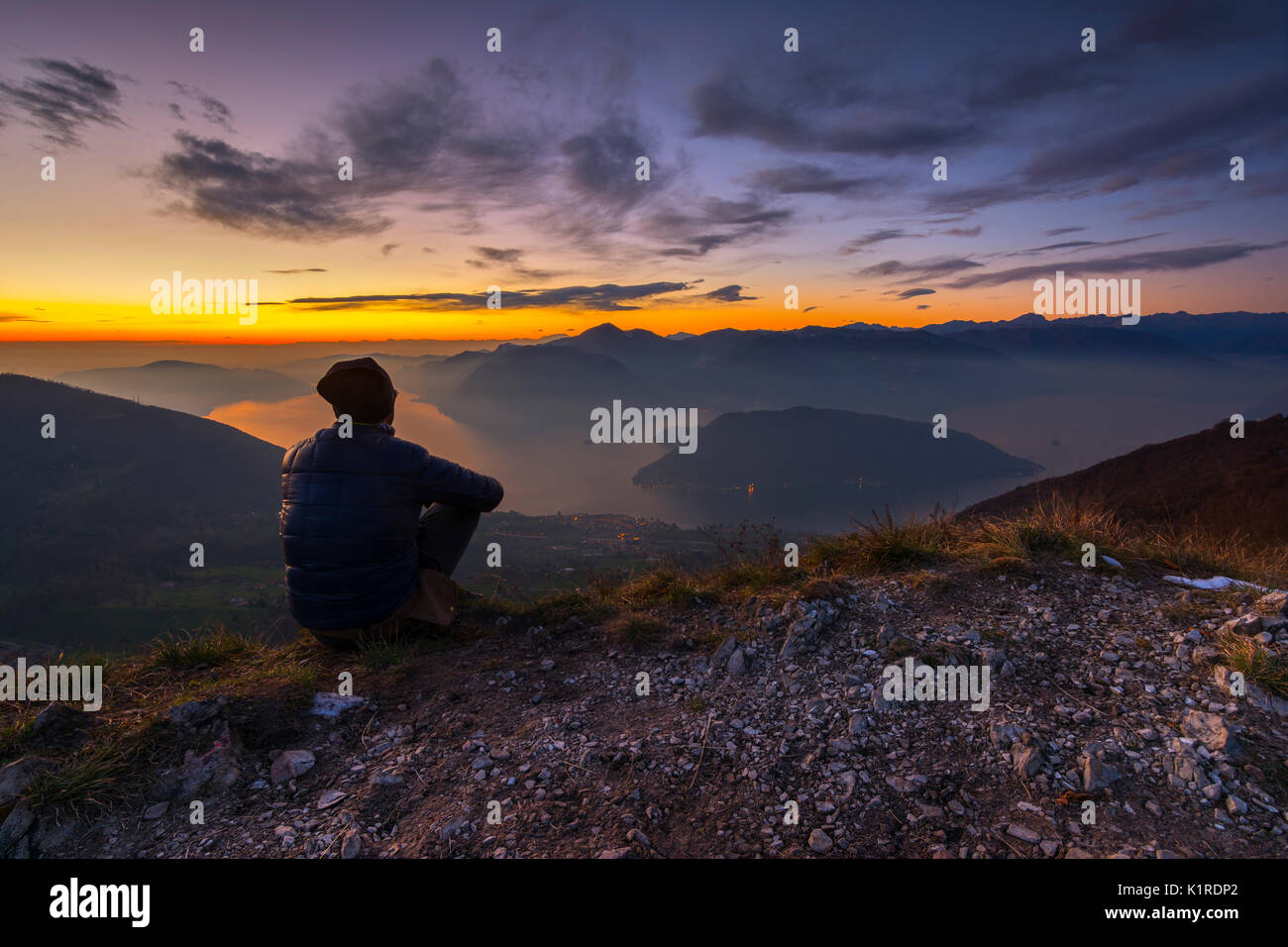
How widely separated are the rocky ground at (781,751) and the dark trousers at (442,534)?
94 cm

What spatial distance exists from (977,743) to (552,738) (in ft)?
8.38

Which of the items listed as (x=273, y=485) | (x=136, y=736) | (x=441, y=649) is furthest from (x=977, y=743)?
(x=273, y=485)

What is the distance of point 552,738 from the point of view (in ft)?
11.4

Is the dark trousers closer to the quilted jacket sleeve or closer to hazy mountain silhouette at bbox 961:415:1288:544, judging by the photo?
the quilted jacket sleeve

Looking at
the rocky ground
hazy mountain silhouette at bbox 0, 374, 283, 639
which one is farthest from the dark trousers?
hazy mountain silhouette at bbox 0, 374, 283, 639

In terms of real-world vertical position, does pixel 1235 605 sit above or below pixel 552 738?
above

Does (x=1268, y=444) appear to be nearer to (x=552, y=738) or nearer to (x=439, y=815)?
(x=552, y=738)

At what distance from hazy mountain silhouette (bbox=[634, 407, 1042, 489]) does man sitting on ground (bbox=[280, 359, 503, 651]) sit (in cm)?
16109

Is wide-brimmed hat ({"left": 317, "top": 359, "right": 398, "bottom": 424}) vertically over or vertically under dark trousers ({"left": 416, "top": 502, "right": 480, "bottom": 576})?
over

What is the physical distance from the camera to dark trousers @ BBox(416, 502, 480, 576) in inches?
203
